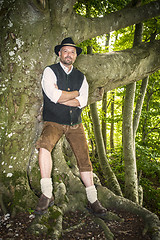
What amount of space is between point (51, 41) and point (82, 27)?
2.87 feet

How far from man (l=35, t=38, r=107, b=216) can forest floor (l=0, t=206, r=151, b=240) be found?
0.72 ft

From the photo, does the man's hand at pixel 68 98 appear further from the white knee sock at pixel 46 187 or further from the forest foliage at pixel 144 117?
the forest foliage at pixel 144 117

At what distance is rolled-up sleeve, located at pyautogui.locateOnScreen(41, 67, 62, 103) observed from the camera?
2.63 metres

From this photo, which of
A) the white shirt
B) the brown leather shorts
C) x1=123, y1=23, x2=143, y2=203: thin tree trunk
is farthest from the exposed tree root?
x1=123, y1=23, x2=143, y2=203: thin tree trunk

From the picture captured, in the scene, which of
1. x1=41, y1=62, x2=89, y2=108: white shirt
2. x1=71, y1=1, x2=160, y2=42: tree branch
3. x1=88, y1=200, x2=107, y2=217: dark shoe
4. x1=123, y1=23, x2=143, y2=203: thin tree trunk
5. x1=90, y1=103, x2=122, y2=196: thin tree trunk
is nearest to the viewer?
x1=41, y1=62, x2=89, y2=108: white shirt

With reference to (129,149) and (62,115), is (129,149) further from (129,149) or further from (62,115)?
(62,115)

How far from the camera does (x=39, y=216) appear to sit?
2570 millimetres

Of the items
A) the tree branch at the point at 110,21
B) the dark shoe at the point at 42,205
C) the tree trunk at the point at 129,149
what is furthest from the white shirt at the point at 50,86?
the tree trunk at the point at 129,149

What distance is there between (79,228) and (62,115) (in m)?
1.78

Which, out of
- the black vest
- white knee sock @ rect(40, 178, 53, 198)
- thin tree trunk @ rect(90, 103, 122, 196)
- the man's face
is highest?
the man's face

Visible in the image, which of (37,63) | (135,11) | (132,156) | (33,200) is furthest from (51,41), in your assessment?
(132,156)

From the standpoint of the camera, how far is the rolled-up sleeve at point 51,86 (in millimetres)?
2633

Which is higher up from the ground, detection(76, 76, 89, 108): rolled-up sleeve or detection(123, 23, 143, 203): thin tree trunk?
detection(76, 76, 89, 108): rolled-up sleeve

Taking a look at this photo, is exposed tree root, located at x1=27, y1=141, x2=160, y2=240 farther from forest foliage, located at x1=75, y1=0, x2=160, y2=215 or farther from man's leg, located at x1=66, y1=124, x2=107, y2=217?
forest foliage, located at x1=75, y1=0, x2=160, y2=215
